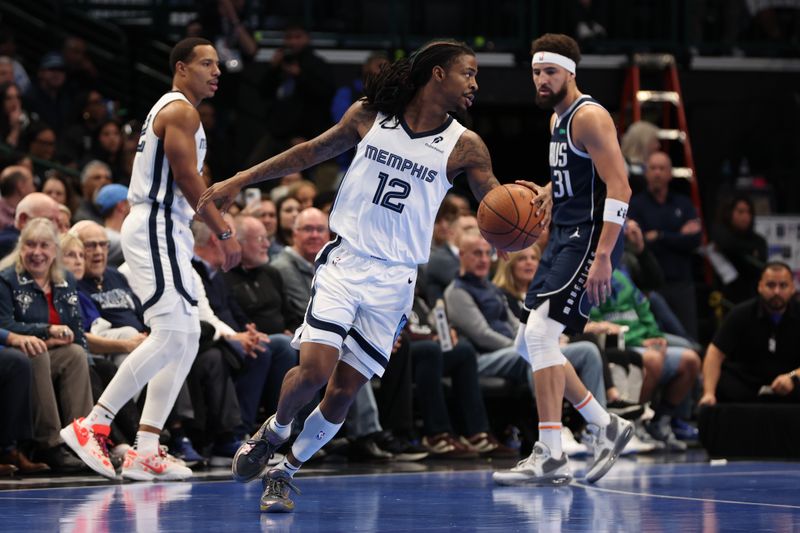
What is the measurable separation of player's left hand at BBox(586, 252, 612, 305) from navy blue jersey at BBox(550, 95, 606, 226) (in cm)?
42

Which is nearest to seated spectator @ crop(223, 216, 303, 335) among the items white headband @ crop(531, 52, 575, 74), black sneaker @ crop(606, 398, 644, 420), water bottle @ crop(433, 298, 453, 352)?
water bottle @ crop(433, 298, 453, 352)

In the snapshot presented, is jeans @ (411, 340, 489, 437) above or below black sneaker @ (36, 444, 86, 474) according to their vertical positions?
above

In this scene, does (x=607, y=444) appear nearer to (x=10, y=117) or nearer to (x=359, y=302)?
(x=359, y=302)

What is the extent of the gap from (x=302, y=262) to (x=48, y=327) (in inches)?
87.7

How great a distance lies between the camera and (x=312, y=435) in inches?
243

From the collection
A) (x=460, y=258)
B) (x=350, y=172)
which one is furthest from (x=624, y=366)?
(x=350, y=172)

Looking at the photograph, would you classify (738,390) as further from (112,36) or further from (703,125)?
(112,36)

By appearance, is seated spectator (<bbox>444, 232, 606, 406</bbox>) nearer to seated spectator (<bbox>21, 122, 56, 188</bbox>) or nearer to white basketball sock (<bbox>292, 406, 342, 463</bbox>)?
seated spectator (<bbox>21, 122, 56, 188</bbox>)

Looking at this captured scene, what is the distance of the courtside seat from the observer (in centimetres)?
965

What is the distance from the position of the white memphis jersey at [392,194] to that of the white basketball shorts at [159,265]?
158 cm

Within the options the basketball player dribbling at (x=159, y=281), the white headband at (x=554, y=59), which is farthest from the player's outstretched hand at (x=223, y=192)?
the white headband at (x=554, y=59)

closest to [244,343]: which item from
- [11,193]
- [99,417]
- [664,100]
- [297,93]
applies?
[99,417]

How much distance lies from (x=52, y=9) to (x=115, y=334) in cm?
793

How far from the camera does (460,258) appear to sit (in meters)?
10.3
